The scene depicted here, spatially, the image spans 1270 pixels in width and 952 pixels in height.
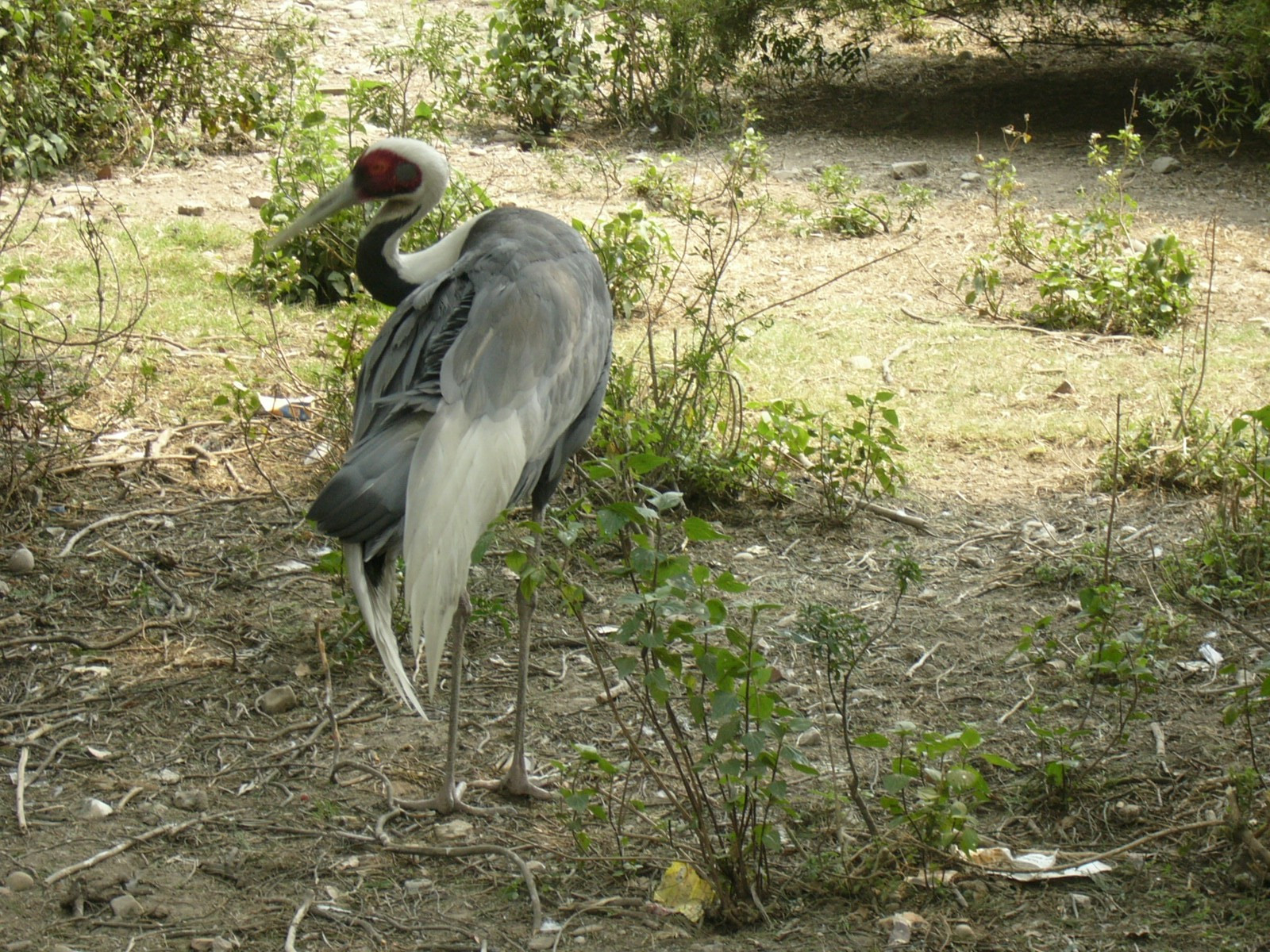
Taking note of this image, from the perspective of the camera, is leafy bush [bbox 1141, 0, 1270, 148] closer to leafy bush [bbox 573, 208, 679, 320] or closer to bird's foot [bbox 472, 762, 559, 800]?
leafy bush [bbox 573, 208, 679, 320]

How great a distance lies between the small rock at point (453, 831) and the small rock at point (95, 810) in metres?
0.83

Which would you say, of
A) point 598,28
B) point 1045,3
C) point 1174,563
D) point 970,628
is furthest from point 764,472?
point 598,28

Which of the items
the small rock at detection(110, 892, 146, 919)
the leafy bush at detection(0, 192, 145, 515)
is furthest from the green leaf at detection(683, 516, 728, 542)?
the leafy bush at detection(0, 192, 145, 515)

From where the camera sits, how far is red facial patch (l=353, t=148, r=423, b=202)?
474 centimetres

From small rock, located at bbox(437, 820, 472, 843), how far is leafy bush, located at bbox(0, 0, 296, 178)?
20.2 ft

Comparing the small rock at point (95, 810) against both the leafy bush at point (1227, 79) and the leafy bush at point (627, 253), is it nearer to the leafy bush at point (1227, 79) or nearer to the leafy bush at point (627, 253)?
the leafy bush at point (627, 253)

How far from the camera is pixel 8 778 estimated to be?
12.0ft

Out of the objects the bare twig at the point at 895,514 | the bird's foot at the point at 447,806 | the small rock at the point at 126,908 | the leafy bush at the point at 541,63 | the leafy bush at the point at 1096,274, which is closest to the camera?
the small rock at the point at 126,908

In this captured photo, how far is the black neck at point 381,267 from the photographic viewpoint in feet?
15.4

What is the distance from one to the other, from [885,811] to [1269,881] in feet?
2.85

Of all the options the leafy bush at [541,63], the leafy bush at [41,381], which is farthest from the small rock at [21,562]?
the leafy bush at [541,63]

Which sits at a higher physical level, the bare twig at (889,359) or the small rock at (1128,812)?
the bare twig at (889,359)

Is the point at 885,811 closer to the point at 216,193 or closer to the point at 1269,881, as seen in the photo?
the point at 1269,881

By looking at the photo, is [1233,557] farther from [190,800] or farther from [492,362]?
[190,800]
